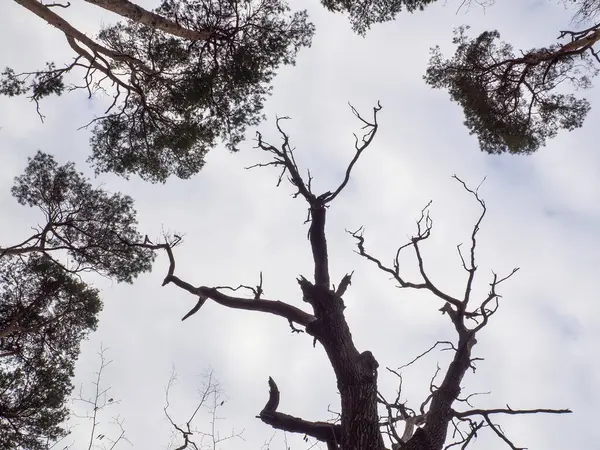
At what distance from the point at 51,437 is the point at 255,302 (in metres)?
5.98

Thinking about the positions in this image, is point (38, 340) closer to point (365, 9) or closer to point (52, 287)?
point (52, 287)

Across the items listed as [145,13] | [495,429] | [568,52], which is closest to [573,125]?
[568,52]

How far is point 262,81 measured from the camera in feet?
25.0

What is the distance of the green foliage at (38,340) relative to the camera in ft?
27.8

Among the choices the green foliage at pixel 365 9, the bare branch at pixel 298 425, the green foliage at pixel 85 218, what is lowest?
the bare branch at pixel 298 425

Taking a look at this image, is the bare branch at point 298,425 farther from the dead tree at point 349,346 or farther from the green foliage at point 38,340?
the green foliage at point 38,340

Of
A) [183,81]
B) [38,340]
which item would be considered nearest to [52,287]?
[38,340]

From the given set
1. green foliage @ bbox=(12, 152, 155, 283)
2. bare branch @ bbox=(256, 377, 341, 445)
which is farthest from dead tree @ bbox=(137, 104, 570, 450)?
green foliage @ bbox=(12, 152, 155, 283)

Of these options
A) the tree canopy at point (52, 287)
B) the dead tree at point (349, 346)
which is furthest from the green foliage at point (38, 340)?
the dead tree at point (349, 346)

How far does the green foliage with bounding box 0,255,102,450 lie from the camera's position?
846 centimetres

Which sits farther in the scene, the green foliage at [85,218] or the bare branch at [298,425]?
the green foliage at [85,218]

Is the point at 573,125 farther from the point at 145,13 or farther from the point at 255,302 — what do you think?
the point at 145,13

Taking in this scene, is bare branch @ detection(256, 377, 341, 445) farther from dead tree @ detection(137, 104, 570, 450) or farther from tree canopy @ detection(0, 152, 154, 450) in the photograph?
tree canopy @ detection(0, 152, 154, 450)

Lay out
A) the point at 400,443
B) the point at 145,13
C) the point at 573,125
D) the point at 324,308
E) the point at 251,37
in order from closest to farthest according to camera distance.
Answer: the point at 400,443, the point at 324,308, the point at 145,13, the point at 251,37, the point at 573,125
